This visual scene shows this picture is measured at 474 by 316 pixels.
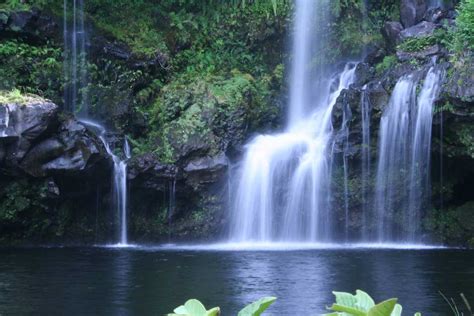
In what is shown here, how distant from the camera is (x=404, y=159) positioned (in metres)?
21.5

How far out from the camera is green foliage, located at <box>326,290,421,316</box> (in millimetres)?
2100

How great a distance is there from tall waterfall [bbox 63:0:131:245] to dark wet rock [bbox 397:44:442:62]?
912 centimetres

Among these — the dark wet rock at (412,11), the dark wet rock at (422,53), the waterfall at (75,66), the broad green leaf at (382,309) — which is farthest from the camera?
the dark wet rock at (412,11)

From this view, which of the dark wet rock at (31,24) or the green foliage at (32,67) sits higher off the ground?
the dark wet rock at (31,24)

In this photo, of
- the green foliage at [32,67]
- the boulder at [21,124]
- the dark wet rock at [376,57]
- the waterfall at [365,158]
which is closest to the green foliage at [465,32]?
the waterfall at [365,158]

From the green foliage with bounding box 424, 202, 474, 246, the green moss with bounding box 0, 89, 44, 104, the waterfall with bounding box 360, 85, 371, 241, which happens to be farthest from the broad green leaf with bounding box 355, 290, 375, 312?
the green foliage with bounding box 424, 202, 474, 246

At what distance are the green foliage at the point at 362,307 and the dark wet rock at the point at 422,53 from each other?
20844 millimetres

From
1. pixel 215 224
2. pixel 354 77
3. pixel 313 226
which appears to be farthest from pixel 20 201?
pixel 354 77

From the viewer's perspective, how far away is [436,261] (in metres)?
16.7

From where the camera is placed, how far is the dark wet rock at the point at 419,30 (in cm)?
2297

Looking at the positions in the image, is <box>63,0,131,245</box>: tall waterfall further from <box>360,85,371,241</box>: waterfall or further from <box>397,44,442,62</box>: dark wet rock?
<box>397,44,442,62</box>: dark wet rock

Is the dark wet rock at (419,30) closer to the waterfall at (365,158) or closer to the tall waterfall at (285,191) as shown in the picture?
the waterfall at (365,158)

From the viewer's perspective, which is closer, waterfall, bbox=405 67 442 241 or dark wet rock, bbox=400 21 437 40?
waterfall, bbox=405 67 442 241

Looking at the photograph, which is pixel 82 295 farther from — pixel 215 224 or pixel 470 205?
pixel 470 205
